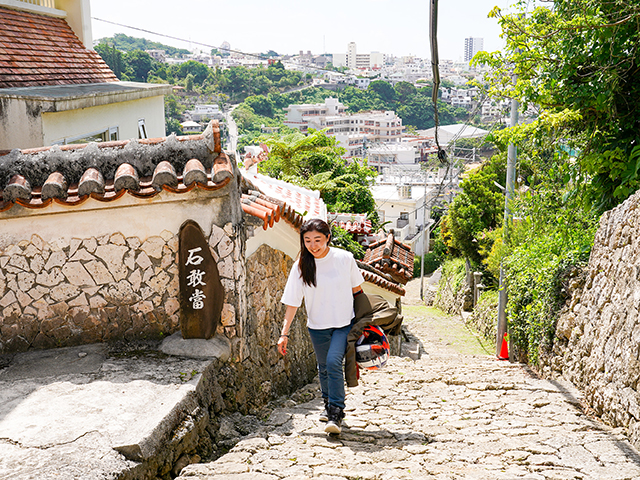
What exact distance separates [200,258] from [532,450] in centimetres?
348

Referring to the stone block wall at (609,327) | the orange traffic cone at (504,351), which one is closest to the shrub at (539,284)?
the stone block wall at (609,327)

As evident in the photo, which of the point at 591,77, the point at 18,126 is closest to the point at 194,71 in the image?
the point at 18,126

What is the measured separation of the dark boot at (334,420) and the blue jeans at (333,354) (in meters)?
0.04

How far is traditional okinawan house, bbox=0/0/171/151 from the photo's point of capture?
7.61 m

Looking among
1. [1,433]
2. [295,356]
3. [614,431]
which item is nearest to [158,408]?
[1,433]

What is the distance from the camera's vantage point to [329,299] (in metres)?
5.05

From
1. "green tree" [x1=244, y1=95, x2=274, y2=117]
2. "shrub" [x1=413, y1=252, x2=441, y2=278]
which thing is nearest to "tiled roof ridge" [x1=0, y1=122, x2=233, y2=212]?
"shrub" [x1=413, y1=252, x2=441, y2=278]

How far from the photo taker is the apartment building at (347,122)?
292ft

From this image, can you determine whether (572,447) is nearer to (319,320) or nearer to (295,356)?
(319,320)

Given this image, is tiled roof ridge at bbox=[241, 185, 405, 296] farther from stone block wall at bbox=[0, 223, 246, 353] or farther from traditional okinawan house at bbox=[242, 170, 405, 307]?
stone block wall at bbox=[0, 223, 246, 353]

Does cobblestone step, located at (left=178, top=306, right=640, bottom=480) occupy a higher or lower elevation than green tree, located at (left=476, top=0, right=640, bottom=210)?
lower

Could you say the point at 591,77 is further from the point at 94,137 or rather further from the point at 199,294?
the point at 94,137

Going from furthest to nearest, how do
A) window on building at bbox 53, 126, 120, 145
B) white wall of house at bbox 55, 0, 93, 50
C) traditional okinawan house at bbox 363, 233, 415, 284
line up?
traditional okinawan house at bbox 363, 233, 415, 284 < white wall of house at bbox 55, 0, 93, 50 < window on building at bbox 53, 126, 120, 145

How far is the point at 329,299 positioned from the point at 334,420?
1053 millimetres
